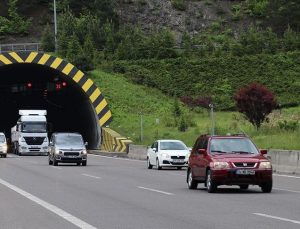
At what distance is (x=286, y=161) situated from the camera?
35.7 m

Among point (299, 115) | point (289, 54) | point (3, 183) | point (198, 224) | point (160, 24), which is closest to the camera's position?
point (198, 224)

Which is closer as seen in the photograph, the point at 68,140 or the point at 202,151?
the point at 202,151

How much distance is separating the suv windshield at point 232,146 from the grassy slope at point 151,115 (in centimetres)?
2768

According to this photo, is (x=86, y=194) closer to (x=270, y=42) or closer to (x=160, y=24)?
(x=270, y=42)

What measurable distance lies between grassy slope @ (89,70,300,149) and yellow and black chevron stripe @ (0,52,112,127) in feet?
5.84

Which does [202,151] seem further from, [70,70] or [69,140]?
[70,70]

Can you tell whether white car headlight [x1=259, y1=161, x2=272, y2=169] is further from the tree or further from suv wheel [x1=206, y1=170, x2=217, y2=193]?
the tree

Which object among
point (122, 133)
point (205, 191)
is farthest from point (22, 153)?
point (205, 191)

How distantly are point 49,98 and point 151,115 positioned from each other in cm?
1629

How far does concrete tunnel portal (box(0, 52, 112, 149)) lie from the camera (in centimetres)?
6912

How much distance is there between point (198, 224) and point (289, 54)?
71070 mm

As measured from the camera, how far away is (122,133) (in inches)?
2714

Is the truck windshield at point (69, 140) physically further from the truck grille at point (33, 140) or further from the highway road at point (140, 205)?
the truck grille at point (33, 140)

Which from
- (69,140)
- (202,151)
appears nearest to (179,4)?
(69,140)
